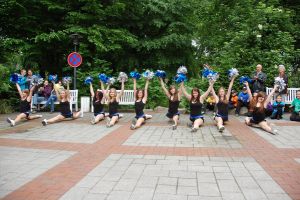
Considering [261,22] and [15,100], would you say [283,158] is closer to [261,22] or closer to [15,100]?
[261,22]

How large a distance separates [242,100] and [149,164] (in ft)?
27.0

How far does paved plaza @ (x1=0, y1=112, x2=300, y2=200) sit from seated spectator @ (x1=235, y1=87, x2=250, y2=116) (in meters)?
3.04

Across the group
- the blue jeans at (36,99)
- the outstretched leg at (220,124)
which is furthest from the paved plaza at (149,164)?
the blue jeans at (36,99)

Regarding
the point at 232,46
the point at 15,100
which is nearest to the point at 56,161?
the point at 15,100

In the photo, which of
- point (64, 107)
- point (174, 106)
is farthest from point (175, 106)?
point (64, 107)

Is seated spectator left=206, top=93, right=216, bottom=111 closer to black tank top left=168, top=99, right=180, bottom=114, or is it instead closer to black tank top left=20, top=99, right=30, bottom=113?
black tank top left=168, top=99, right=180, bottom=114

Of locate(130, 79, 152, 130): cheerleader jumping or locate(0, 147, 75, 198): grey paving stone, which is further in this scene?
locate(130, 79, 152, 130): cheerleader jumping

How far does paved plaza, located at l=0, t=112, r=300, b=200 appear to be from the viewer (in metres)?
5.09

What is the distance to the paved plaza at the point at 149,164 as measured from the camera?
5.09 m

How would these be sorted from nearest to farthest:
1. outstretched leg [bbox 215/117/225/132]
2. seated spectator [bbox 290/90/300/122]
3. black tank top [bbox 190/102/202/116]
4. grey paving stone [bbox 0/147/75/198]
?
1. grey paving stone [bbox 0/147/75/198]
2. outstretched leg [bbox 215/117/225/132]
3. black tank top [bbox 190/102/202/116]
4. seated spectator [bbox 290/90/300/122]

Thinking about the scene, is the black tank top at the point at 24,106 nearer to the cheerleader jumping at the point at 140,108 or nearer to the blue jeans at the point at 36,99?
the blue jeans at the point at 36,99

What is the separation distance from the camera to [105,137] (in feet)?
31.5

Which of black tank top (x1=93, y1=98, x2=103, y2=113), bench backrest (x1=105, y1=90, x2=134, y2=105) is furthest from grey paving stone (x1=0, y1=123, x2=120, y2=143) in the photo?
bench backrest (x1=105, y1=90, x2=134, y2=105)

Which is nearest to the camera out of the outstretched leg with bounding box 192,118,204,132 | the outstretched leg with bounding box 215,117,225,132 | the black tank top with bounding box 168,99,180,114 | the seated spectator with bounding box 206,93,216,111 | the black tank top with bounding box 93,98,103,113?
the outstretched leg with bounding box 215,117,225,132
